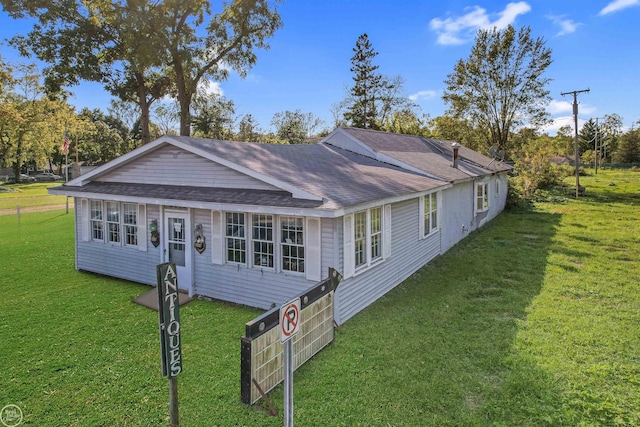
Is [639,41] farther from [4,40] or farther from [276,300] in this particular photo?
[4,40]

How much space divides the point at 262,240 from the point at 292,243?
0.75 m

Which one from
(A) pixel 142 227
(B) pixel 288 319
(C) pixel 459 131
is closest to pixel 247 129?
(C) pixel 459 131

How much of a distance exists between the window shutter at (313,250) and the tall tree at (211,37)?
21.0m

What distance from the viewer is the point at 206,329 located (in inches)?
286

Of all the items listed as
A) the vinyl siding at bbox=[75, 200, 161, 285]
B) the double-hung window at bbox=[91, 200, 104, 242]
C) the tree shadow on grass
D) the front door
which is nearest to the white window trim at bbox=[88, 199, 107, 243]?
the double-hung window at bbox=[91, 200, 104, 242]

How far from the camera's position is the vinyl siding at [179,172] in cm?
868

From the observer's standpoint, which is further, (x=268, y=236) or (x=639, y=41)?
(x=639, y=41)

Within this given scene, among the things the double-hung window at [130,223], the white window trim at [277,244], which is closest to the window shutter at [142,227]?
the double-hung window at [130,223]

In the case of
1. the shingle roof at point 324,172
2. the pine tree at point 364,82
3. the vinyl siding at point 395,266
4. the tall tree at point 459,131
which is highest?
the pine tree at point 364,82

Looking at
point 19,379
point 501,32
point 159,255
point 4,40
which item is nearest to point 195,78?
point 4,40

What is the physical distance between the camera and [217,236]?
8.52 metres

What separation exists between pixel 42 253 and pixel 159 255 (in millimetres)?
7059

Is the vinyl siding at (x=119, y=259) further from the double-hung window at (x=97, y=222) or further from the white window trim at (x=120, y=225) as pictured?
the double-hung window at (x=97, y=222)

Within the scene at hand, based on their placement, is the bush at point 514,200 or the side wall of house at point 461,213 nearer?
the side wall of house at point 461,213
